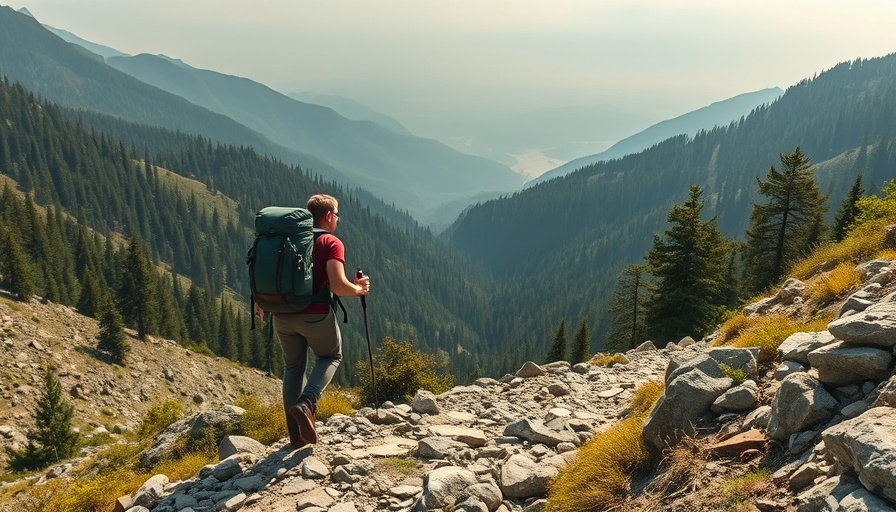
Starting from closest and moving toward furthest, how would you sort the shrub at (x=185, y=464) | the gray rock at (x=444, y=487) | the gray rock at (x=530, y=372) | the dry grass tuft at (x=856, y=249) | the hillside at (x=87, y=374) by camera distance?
the gray rock at (x=444, y=487) → the shrub at (x=185, y=464) → the dry grass tuft at (x=856, y=249) → the gray rock at (x=530, y=372) → the hillside at (x=87, y=374)

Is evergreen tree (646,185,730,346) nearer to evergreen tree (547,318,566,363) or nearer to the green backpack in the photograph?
evergreen tree (547,318,566,363)

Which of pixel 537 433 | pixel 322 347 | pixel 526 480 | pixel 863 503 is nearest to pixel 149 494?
pixel 322 347

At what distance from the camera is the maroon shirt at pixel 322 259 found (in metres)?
6.30

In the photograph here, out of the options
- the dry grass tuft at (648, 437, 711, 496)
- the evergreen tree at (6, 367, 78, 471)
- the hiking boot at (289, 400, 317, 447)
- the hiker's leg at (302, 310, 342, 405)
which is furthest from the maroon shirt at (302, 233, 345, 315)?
the evergreen tree at (6, 367, 78, 471)

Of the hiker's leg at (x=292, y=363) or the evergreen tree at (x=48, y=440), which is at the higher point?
the hiker's leg at (x=292, y=363)

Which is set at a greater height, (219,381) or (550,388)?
(550,388)

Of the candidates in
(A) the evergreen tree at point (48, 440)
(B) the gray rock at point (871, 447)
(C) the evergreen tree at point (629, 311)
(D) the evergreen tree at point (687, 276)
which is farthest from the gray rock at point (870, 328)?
(A) the evergreen tree at point (48, 440)

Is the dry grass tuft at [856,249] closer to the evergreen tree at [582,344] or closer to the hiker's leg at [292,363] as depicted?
the hiker's leg at [292,363]

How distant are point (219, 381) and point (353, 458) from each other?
61.5 m

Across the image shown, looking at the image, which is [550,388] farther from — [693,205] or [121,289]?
[121,289]

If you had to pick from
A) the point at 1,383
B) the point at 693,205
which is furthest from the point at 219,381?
the point at 693,205

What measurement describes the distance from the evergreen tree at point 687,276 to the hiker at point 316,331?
87.4 ft

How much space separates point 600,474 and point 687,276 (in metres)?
28.2

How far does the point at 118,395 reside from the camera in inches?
1789
